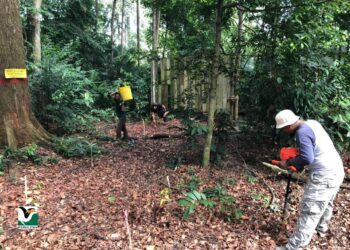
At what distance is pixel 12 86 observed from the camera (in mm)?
5625

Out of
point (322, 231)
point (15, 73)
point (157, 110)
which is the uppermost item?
point (15, 73)

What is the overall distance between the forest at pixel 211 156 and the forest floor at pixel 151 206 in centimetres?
2

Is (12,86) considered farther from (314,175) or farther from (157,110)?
A: (157,110)

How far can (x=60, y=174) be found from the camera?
17.2 ft

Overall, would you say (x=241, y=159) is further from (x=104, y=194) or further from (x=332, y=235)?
(x=104, y=194)

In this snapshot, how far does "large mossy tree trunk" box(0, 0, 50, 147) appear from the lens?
549cm

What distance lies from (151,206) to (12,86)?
3569 mm

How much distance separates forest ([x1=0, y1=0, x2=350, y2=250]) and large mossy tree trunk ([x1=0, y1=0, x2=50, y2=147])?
0.06ft

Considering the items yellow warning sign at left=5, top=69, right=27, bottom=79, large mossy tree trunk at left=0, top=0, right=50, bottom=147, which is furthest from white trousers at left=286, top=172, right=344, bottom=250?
yellow warning sign at left=5, top=69, right=27, bottom=79

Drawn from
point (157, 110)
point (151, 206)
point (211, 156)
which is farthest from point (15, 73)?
point (157, 110)

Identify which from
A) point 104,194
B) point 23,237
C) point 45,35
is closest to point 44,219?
point 23,237

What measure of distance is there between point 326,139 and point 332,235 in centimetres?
132

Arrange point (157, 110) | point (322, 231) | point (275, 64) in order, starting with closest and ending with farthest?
point (322, 231) < point (275, 64) < point (157, 110)

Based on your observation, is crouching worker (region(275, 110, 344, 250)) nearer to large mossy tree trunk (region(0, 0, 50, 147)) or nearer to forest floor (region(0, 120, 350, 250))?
forest floor (region(0, 120, 350, 250))
